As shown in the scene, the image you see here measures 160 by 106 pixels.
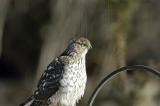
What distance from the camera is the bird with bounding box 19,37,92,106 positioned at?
19.2 ft

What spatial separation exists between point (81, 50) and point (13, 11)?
725cm

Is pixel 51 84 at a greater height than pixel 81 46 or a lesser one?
lesser

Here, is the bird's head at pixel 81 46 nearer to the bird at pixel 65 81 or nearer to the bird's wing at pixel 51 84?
the bird at pixel 65 81

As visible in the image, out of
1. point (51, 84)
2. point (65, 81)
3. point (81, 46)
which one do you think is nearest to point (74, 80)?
point (65, 81)

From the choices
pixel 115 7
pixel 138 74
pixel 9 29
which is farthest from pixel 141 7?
pixel 9 29

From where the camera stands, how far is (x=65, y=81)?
5.90 m

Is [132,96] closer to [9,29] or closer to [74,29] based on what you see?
[74,29]

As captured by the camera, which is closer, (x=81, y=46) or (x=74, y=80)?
(x=74, y=80)

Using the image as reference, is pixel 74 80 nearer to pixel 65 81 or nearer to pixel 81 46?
pixel 65 81

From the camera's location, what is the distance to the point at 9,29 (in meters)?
14.2

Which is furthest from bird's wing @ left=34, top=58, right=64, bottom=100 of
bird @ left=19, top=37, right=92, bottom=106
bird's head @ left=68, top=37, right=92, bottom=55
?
bird's head @ left=68, top=37, right=92, bottom=55

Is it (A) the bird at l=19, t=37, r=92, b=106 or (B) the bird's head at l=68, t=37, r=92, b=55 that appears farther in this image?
(B) the bird's head at l=68, t=37, r=92, b=55

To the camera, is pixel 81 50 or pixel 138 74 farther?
pixel 138 74

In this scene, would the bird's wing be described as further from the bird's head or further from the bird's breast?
the bird's head
